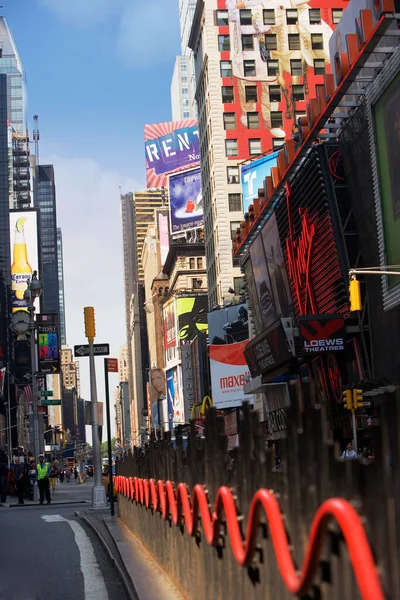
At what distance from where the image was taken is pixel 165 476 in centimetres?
1157

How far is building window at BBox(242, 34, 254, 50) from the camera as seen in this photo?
91.2 meters

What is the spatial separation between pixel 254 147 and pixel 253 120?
2.58 metres

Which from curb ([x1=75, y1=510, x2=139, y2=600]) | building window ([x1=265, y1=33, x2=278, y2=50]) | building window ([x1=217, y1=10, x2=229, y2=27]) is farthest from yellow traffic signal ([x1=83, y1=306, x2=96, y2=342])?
building window ([x1=217, y1=10, x2=229, y2=27])

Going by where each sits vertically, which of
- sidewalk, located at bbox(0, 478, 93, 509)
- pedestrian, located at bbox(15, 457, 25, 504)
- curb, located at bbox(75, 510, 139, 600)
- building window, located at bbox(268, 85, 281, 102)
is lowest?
sidewalk, located at bbox(0, 478, 93, 509)

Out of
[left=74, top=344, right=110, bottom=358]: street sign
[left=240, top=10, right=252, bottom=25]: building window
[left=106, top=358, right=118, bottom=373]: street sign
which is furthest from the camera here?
[left=240, top=10, right=252, bottom=25]: building window

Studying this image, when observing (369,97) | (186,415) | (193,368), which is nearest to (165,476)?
(369,97)

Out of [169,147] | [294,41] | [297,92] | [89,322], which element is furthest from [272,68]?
[89,322]

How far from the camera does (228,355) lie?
8581 centimetres

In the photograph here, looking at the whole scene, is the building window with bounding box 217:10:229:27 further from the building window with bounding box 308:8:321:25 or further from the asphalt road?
the asphalt road

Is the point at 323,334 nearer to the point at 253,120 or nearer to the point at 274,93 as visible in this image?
the point at 253,120

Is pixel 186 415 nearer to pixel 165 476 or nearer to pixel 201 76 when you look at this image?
pixel 201 76

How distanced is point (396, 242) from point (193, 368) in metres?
86.8

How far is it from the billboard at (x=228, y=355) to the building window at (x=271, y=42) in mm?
24729

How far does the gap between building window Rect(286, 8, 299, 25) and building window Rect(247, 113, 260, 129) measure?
29.5 ft
